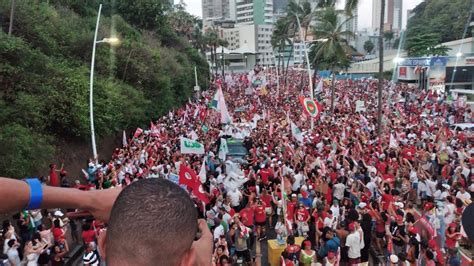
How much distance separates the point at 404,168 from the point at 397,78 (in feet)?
156

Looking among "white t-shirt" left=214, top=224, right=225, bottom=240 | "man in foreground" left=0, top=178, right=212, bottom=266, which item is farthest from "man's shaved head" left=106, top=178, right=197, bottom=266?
"white t-shirt" left=214, top=224, right=225, bottom=240

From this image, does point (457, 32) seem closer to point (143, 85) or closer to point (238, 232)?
point (143, 85)

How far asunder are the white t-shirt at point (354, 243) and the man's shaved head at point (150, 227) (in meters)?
7.69

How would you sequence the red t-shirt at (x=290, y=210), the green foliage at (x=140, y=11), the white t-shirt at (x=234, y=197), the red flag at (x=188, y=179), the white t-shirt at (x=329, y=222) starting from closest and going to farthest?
the white t-shirt at (x=329, y=222) → the red t-shirt at (x=290, y=210) → the red flag at (x=188, y=179) → the white t-shirt at (x=234, y=197) → the green foliage at (x=140, y=11)

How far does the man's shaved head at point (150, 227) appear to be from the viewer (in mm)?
1199

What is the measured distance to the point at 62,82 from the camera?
1725cm

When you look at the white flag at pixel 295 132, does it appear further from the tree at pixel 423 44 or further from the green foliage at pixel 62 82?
the tree at pixel 423 44

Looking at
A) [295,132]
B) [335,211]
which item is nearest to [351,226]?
[335,211]

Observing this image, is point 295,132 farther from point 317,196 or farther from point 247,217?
point 247,217

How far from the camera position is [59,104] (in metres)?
16.6

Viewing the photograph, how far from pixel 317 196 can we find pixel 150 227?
35.1ft

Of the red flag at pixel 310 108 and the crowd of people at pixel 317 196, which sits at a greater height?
the red flag at pixel 310 108

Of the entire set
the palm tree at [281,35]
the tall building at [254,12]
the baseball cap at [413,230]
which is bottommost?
the baseball cap at [413,230]

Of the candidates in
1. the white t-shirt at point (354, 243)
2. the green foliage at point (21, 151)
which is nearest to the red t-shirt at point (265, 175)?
the white t-shirt at point (354, 243)
